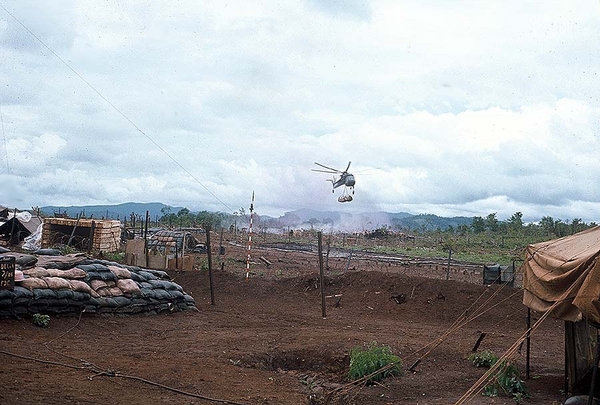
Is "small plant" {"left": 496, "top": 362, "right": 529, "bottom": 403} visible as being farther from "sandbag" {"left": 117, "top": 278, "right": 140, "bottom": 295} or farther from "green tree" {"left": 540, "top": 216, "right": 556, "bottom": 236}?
"green tree" {"left": 540, "top": 216, "right": 556, "bottom": 236}

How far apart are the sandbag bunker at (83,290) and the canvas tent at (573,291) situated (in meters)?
8.01

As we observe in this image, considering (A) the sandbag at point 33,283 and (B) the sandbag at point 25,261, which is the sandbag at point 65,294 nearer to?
(A) the sandbag at point 33,283

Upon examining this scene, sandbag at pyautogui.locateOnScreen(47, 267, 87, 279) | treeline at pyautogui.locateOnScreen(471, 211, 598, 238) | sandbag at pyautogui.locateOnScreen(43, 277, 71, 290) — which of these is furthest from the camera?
treeline at pyautogui.locateOnScreen(471, 211, 598, 238)

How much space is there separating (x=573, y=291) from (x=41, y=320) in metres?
8.64

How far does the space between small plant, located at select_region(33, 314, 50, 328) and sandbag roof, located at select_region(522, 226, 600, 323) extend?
7.95 metres

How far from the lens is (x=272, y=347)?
10766mm

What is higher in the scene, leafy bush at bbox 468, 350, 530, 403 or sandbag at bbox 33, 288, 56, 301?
sandbag at bbox 33, 288, 56, 301

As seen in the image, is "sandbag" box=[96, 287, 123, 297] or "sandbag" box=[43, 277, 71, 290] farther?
"sandbag" box=[96, 287, 123, 297]

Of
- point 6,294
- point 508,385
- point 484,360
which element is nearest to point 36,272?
point 6,294

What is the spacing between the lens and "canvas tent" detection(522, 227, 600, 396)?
5914 mm

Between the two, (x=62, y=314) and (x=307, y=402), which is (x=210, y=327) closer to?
(x=62, y=314)

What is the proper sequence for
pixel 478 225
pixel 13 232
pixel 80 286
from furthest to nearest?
1. pixel 478 225
2. pixel 13 232
3. pixel 80 286

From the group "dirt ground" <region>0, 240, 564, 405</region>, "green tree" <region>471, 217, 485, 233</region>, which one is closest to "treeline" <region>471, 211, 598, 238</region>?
"green tree" <region>471, 217, 485, 233</region>

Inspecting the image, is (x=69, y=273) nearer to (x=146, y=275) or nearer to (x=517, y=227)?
(x=146, y=275)
